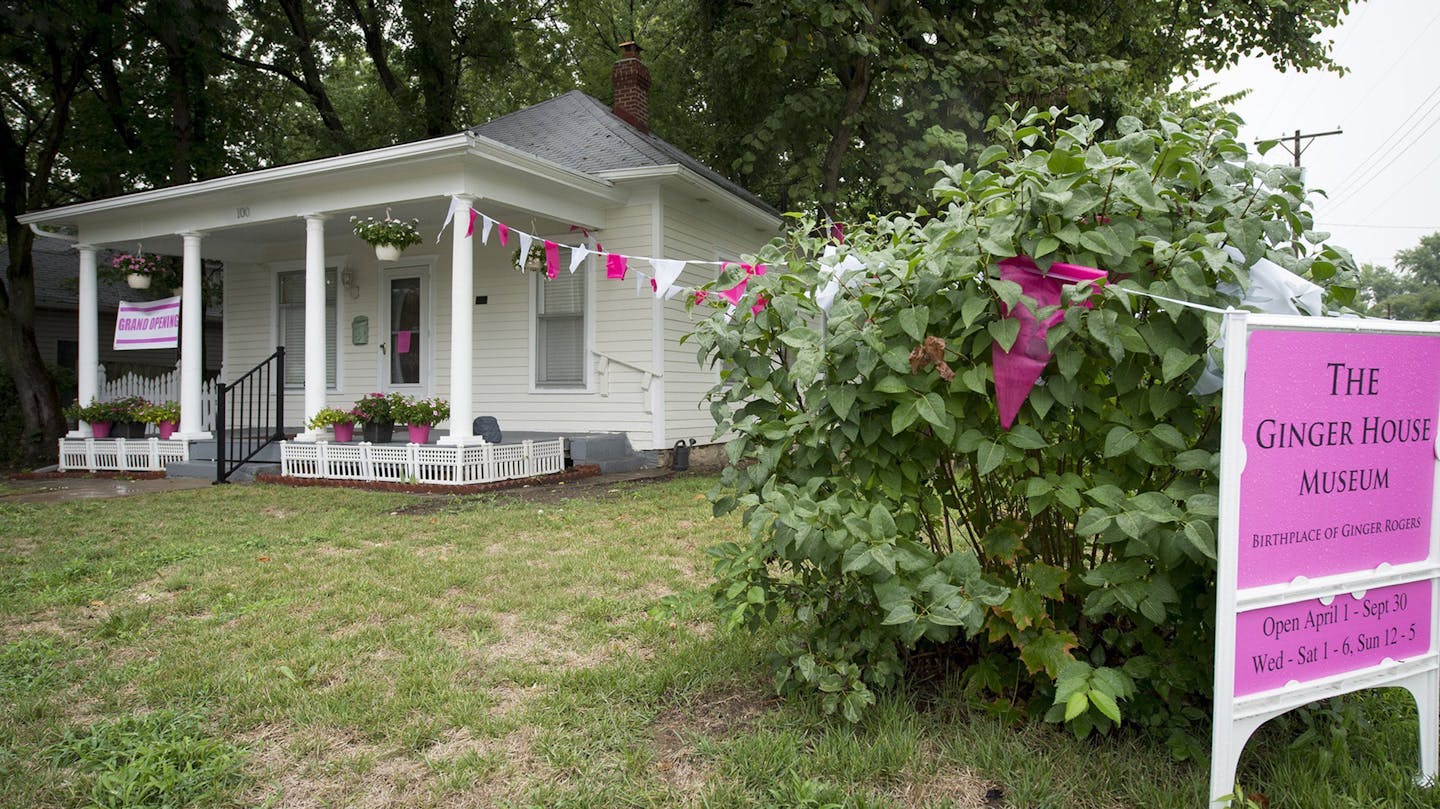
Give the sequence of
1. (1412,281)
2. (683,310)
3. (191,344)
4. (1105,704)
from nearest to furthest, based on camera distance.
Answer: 1. (1105,704)
2. (683,310)
3. (191,344)
4. (1412,281)

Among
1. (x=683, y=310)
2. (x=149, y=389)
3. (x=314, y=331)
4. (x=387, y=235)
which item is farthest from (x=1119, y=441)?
(x=149, y=389)

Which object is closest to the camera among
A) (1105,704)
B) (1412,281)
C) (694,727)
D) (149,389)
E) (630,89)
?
(1105,704)

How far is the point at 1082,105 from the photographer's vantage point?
33.3 ft

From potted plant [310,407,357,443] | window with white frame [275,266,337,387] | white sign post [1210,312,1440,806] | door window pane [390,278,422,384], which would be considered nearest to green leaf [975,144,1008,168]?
white sign post [1210,312,1440,806]

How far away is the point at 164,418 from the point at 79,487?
1.62m

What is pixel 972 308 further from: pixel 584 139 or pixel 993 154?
pixel 584 139

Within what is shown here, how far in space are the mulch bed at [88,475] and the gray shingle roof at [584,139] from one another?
5602 mm

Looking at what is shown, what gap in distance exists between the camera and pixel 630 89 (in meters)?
12.5

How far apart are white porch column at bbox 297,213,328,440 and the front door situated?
5.80 feet

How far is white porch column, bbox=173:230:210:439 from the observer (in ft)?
33.8

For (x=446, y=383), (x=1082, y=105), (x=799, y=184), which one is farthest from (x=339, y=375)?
(x=1082, y=105)

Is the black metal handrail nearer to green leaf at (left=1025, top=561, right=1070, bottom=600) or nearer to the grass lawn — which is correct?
the grass lawn

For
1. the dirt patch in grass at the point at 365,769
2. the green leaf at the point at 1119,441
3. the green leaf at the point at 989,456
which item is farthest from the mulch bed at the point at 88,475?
the green leaf at the point at 1119,441

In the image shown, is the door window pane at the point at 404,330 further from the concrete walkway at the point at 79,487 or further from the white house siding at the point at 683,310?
the white house siding at the point at 683,310
